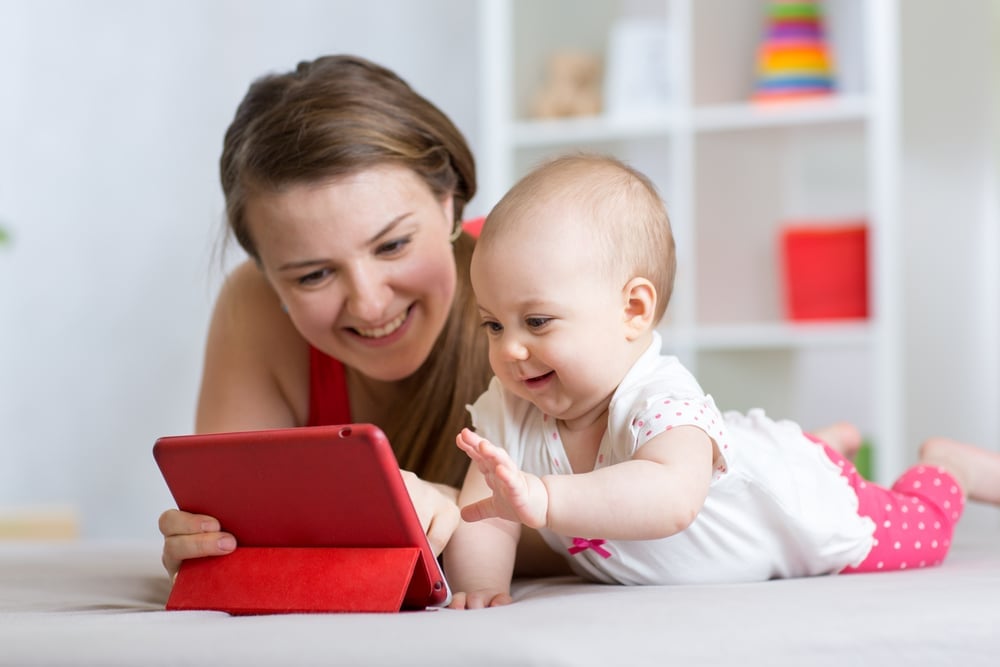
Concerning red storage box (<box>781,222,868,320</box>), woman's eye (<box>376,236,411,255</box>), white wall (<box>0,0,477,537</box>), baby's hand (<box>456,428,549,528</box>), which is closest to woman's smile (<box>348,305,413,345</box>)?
woman's eye (<box>376,236,411,255</box>)

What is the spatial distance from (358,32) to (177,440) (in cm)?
292

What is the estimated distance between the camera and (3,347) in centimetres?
299

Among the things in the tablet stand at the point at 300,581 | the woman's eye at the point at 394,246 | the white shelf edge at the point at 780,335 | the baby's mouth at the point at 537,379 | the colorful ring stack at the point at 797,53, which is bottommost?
the white shelf edge at the point at 780,335

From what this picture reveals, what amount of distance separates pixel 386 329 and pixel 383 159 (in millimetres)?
233

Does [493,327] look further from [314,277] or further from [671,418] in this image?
[314,277]

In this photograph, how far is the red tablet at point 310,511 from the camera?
961 millimetres

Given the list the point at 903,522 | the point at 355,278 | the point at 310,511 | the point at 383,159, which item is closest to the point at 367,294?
the point at 355,278

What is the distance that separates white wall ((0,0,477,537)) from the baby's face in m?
2.15

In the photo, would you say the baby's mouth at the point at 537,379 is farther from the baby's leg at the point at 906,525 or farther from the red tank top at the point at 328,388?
the red tank top at the point at 328,388

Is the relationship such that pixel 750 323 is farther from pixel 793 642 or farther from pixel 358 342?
pixel 793 642

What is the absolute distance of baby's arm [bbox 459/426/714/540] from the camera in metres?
0.90

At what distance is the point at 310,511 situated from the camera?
1020 mm

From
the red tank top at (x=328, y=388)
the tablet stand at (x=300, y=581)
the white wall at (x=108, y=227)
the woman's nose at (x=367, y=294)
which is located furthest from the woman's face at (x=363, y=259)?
the white wall at (x=108, y=227)

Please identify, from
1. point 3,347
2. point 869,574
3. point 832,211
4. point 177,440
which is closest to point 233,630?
point 177,440
